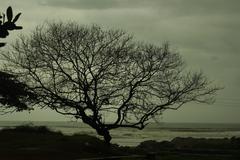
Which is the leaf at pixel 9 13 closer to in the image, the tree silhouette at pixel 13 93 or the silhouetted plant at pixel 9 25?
the silhouetted plant at pixel 9 25

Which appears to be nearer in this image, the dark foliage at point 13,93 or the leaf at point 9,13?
the leaf at point 9,13

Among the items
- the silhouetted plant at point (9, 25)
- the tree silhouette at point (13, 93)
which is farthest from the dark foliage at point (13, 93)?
the silhouetted plant at point (9, 25)

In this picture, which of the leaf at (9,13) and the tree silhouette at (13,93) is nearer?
the leaf at (9,13)

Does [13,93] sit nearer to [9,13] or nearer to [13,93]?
[13,93]

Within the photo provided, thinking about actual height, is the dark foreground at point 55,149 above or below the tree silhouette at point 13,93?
below

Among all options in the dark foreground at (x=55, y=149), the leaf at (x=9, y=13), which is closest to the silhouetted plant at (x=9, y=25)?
the leaf at (x=9, y=13)

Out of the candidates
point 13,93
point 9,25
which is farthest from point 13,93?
point 9,25

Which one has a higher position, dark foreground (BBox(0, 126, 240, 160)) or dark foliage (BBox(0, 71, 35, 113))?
dark foliage (BBox(0, 71, 35, 113))

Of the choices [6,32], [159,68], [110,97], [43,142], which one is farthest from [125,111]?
[6,32]

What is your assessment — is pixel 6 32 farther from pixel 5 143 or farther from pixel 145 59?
pixel 145 59

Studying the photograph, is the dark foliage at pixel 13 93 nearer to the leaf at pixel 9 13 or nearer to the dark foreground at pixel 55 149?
the dark foreground at pixel 55 149

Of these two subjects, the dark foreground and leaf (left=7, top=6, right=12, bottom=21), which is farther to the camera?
Answer: the dark foreground

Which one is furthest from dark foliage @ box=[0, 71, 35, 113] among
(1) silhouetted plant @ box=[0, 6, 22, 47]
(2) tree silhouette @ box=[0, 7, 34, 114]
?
(1) silhouetted plant @ box=[0, 6, 22, 47]

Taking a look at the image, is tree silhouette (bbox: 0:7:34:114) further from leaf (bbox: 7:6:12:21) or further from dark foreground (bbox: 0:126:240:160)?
leaf (bbox: 7:6:12:21)
